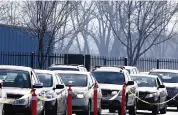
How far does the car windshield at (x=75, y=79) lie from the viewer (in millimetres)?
22500

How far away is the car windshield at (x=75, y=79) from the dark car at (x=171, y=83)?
7.67m

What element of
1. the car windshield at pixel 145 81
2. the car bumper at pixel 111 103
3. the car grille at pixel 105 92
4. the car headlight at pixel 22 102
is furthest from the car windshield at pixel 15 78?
the car windshield at pixel 145 81

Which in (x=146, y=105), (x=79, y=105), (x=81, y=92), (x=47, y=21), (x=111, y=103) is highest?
(x=47, y=21)

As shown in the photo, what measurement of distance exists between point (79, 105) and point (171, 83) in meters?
10.9

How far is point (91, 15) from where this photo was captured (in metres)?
Result: 83.0

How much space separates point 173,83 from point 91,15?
5194 cm

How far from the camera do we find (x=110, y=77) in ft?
84.1

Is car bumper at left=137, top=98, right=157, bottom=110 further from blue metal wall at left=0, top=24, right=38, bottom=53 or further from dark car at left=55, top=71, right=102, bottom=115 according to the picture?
blue metal wall at left=0, top=24, right=38, bottom=53

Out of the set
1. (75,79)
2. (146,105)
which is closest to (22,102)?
(75,79)

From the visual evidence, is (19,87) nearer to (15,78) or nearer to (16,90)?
(15,78)

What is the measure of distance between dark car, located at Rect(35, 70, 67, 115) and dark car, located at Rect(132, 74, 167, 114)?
6626mm

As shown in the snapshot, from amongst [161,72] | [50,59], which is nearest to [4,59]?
[50,59]

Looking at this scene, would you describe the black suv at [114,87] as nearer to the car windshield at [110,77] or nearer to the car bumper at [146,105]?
the car windshield at [110,77]

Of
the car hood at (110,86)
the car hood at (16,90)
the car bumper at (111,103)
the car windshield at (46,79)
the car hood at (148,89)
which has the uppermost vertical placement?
the car windshield at (46,79)
